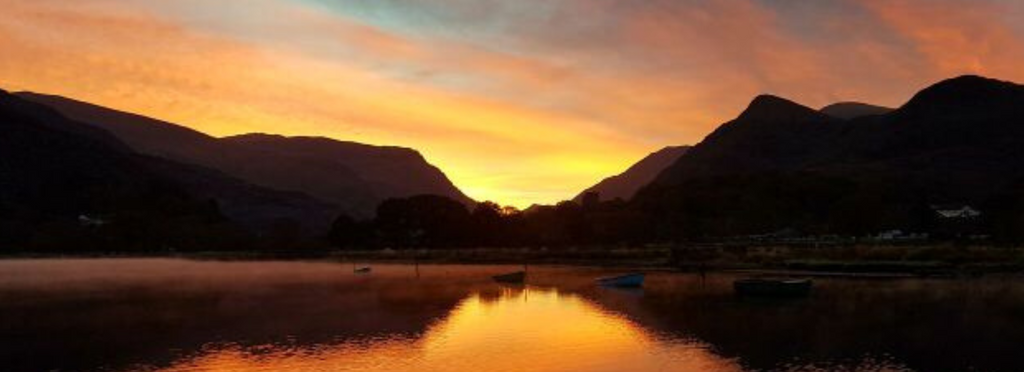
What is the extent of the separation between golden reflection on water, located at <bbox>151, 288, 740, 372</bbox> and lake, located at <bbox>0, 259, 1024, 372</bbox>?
11 centimetres

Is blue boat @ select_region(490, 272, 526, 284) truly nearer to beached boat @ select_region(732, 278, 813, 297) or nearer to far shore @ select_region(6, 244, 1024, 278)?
far shore @ select_region(6, 244, 1024, 278)

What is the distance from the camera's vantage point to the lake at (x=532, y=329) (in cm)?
4212

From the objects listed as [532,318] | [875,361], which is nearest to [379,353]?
[532,318]

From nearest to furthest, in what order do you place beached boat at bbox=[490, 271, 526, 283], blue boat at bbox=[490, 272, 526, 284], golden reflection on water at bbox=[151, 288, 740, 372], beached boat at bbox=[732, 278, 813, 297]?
golden reflection on water at bbox=[151, 288, 740, 372]
beached boat at bbox=[732, 278, 813, 297]
blue boat at bbox=[490, 272, 526, 284]
beached boat at bbox=[490, 271, 526, 283]

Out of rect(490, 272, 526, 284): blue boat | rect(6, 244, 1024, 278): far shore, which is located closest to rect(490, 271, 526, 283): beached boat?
rect(490, 272, 526, 284): blue boat

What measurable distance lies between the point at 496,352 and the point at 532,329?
35.5 ft

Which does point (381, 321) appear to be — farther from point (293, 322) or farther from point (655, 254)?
point (655, 254)

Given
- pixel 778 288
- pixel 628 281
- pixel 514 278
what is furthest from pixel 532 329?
pixel 514 278

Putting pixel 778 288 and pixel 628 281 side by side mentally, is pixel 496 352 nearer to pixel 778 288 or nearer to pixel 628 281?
pixel 778 288

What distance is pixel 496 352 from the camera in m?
46.1

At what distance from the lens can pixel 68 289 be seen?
344 feet

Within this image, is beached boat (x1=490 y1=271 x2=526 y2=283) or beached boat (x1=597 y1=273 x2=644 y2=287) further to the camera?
beached boat (x1=490 y1=271 x2=526 y2=283)

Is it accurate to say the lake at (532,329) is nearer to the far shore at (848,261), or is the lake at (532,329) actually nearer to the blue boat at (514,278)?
the far shore at (848,261)

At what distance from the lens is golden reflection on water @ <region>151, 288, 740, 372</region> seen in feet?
135
